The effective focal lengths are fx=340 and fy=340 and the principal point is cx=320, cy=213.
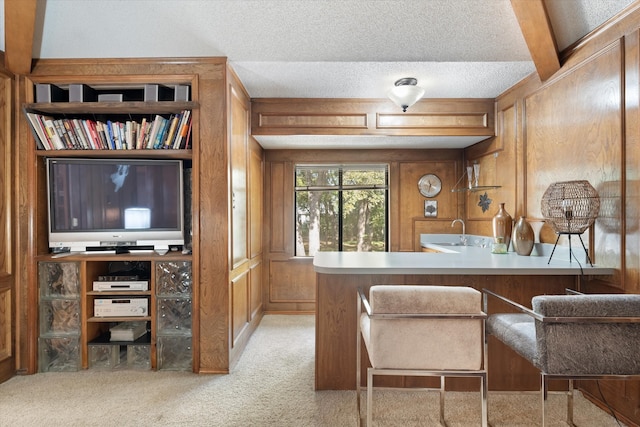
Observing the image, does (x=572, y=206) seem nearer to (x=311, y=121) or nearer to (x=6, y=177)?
(x=311, y=121)

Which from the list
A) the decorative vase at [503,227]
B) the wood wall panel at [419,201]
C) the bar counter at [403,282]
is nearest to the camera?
the bar counter at [403,282]

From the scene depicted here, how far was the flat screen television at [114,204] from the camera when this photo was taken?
2688 mm

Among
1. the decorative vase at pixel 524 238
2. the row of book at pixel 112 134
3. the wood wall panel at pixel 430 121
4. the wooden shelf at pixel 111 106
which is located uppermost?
the wood wall panel at pixel 430 121

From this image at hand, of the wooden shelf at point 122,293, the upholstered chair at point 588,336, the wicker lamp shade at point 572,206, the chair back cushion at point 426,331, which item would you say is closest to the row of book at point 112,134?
the wooden shelf at point 122,293

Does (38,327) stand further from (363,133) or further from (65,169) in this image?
(363,133)

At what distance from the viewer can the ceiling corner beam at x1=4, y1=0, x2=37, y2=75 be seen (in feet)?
7.36

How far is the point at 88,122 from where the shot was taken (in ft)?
8.64

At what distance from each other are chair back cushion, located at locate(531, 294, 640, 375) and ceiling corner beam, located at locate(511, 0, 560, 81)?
1775mm

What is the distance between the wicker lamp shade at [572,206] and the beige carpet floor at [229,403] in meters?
1.15

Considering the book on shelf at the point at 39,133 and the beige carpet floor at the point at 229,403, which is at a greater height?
the book on shelf at the point at 39,133

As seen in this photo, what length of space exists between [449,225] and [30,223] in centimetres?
427

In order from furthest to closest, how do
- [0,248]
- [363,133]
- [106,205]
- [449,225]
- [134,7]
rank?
[449,225] < [363,133] < [106,205] < [0,248] < [134,7]

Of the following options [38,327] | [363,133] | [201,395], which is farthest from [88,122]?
[363,133]

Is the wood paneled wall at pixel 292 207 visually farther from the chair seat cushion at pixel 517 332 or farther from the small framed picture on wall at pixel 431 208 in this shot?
the chair seat cushion at pixel 517 332
